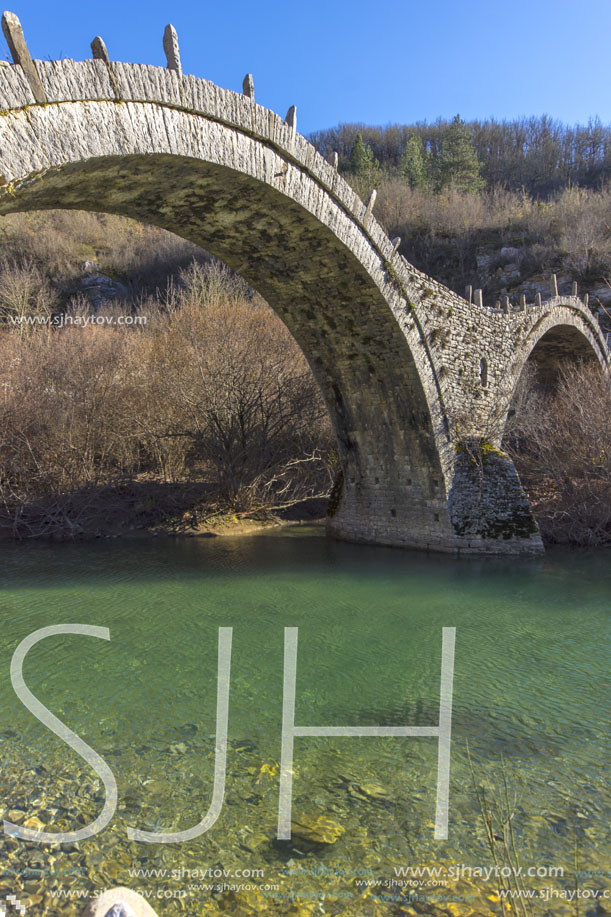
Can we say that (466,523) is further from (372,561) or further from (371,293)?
(371,293)

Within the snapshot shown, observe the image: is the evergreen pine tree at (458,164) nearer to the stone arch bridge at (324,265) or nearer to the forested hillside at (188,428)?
the forested hillside at (188,428)

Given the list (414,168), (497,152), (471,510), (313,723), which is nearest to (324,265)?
(471,510)

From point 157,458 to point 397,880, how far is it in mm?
11945

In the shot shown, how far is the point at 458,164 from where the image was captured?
3850 centimetres

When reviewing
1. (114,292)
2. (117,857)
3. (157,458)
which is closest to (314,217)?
(117,857)

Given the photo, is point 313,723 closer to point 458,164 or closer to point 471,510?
point 471,510

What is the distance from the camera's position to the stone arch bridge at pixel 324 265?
4.61 m

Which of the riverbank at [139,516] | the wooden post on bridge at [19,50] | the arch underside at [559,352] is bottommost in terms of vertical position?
the riverbank at [139,516]

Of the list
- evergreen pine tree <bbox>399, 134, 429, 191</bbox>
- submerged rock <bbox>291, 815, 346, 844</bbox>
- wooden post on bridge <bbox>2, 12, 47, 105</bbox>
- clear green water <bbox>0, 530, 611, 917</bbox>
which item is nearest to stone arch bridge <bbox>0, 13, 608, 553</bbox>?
wooden post on bridge <bbox>2, 12, 47, 105</bbox>

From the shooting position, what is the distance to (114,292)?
29.2m

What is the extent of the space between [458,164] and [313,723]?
39.7 meters

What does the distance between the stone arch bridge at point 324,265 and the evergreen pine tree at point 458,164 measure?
85.7 ft

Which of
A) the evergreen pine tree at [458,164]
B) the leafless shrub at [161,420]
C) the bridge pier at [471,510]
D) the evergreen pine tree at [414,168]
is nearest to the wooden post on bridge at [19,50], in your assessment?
the bridge pier at [471,510]

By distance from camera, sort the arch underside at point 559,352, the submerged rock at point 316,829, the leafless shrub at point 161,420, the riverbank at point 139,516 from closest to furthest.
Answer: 1. the submerged rock at point 316,829
2. the riverbank at point 139,516
3. the leafless shrub at point 161,420
4. the arch underside at point 559,352
